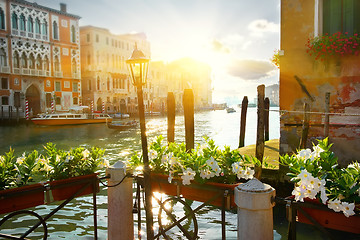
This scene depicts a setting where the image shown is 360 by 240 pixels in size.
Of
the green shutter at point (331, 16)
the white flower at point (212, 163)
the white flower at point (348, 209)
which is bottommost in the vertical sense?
the white flower at point (348, 209)

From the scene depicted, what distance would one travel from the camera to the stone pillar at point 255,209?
2.11 metres

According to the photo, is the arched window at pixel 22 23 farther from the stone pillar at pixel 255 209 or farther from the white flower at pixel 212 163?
the stone pillar at pixel 255 209

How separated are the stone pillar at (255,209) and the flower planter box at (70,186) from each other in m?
1.50

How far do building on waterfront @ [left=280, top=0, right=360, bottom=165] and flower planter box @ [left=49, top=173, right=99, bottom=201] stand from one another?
3.58 m

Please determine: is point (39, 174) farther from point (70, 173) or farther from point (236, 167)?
point (236, 167)

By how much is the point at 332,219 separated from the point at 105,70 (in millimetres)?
39064

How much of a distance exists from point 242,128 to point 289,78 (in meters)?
5.48

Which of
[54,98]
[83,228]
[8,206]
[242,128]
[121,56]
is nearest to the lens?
[8,206]

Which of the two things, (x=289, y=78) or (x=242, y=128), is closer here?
(x=289, y=78)

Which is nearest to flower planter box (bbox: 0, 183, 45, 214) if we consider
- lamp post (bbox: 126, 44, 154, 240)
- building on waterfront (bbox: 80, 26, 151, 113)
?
lamp post (bbox: 126, 44, 154, 240)

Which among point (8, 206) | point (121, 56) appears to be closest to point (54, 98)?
point (121, 56)

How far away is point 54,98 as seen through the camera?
Result: 3184 cm

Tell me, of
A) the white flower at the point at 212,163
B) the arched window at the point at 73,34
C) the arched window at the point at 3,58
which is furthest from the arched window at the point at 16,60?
the white flower at the point at 212,163

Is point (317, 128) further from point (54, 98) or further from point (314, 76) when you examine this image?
point (54, 98)
